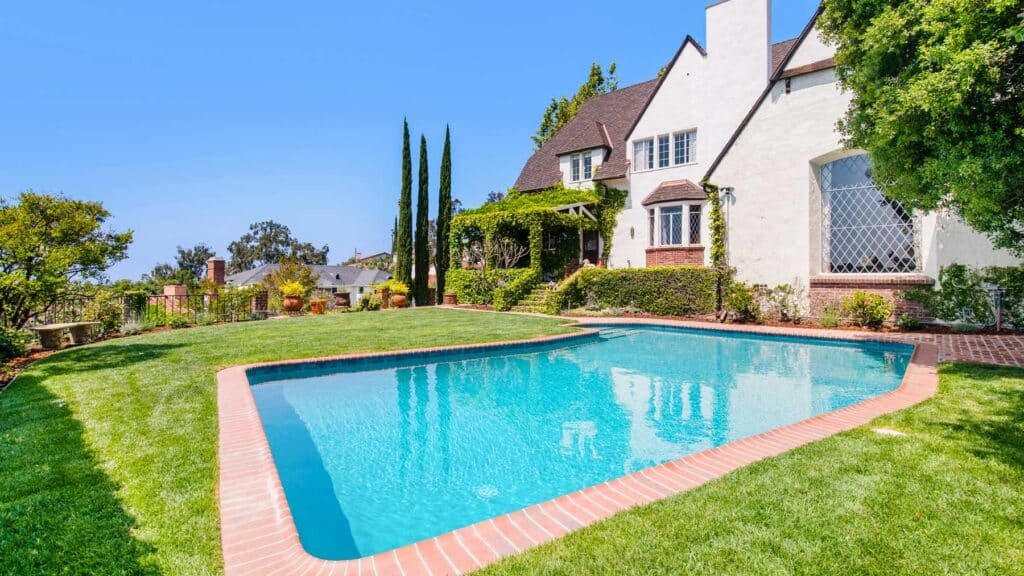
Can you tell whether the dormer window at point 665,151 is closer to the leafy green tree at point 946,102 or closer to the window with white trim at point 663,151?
the window with white trim at point 663,151

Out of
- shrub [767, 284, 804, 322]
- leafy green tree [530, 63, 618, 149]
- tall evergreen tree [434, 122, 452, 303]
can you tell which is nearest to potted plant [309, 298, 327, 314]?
tall evergreen tree [434, 122, 452, 303]

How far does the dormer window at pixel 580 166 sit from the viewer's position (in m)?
23.9

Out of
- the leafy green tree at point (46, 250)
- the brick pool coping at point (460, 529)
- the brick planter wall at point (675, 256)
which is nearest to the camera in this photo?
the brick pool coping at point (460, 529)

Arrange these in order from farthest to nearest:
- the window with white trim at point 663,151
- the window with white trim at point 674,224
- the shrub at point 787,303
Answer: the window with white trim at point 663,151 < the window with white trim at point 674,224 < the shrub at point 787,303

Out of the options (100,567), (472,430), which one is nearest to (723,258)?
(472,430)

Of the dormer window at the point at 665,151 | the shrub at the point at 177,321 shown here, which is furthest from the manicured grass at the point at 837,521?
the dormer window at the point at 665,151

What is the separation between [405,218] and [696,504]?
28157 millimetres

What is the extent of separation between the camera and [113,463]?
4043 mm

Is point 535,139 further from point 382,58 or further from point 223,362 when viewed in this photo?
point 223,362

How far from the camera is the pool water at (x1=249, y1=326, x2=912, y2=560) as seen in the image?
15.3 ft

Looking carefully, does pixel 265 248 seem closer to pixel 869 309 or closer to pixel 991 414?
pixel 869 309

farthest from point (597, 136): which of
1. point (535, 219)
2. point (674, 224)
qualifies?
point (674, 224)

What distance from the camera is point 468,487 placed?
16.4 feet

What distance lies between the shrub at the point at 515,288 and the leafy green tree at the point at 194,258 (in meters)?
87.5
